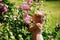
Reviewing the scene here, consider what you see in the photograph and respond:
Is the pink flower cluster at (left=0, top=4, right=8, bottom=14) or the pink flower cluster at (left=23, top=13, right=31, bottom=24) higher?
the pink flower cluster at (left=0, top=4, right=8, bottom=14)

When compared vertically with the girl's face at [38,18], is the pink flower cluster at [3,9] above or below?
above

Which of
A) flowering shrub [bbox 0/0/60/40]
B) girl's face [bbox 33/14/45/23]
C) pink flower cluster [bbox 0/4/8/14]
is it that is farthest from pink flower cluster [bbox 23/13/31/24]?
pink flower cluster [bbox 0/4/8/14]

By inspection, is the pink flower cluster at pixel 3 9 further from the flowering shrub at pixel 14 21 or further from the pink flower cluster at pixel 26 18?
the pink flower cluster at pixel 26 18

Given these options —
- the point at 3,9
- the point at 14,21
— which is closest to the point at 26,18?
the point at 14,21

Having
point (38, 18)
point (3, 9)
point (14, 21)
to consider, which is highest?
point (3, 9)

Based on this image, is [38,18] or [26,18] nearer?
[38,18]

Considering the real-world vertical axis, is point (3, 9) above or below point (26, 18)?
above

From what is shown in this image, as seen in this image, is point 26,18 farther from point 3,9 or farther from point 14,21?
point 3,9

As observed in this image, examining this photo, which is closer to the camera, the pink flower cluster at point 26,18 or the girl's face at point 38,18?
the girl's face at point 38,18

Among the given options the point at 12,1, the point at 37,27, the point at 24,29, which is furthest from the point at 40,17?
the point at 12,1

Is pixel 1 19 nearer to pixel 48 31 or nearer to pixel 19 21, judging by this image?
pixel 19 21

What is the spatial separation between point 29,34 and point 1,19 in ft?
1.55

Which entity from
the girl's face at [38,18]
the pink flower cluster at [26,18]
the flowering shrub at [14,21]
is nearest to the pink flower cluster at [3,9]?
the flowering shrub at [14,21]

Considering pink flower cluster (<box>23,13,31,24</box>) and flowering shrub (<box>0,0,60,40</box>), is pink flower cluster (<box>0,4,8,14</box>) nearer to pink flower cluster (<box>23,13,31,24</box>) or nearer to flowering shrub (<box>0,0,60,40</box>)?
flowering shrub (<box>0,0,60,40</box>)
